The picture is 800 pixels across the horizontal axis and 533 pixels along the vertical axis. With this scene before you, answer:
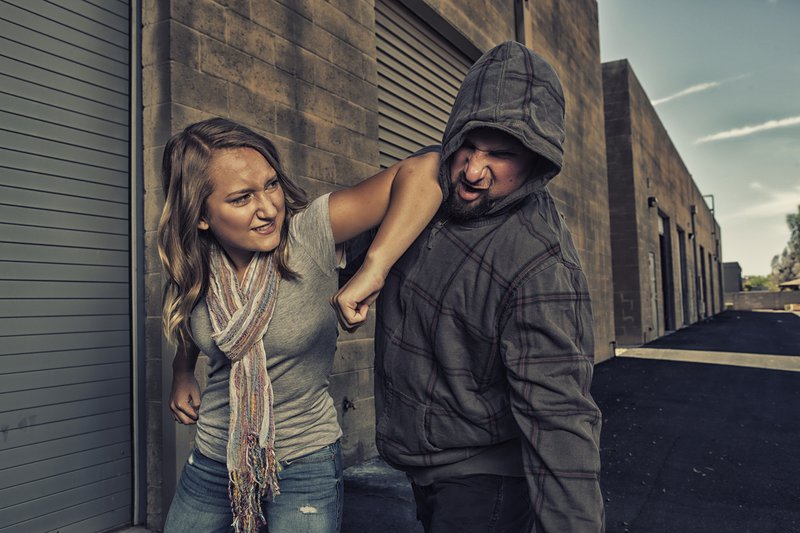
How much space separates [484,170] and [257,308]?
746 mm

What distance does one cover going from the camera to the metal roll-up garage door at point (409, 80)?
5.80m

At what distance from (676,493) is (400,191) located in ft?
13.0

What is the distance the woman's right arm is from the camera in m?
2.09

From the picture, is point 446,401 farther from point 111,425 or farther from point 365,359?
point 365,359

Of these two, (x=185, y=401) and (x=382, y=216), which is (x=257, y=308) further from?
(x=185, y=401)

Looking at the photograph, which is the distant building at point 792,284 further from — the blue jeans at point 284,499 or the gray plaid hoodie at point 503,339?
the blue jeans at point 284,499

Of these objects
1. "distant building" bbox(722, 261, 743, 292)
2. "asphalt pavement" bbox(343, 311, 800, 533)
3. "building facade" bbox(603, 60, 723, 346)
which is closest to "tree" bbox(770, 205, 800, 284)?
"distant building" bbox(722, 261, 743, 292)

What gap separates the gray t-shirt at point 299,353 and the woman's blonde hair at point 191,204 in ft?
0.19

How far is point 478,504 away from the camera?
1.62 m

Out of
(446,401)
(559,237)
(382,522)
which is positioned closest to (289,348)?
(446,401)

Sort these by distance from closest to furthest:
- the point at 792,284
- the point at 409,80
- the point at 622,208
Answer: the point at 409,80 < the point at 622,208 < the point at 792,284

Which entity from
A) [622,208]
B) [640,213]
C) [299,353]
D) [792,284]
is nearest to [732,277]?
[792,284]

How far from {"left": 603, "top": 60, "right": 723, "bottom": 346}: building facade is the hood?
17233 mm

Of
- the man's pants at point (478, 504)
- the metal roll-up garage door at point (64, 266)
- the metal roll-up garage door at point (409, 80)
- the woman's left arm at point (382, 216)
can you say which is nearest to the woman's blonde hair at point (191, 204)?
the woman's left arm at point (382, 216)
